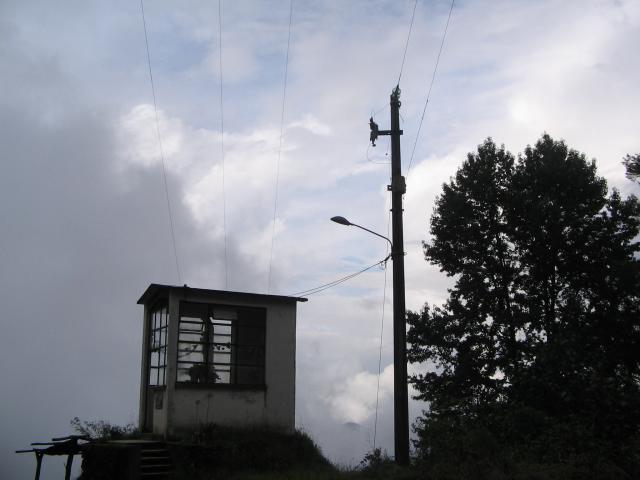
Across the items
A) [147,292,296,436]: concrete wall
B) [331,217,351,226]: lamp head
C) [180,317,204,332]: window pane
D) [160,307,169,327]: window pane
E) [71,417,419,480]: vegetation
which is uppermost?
[331,217,351,226]: lamp head

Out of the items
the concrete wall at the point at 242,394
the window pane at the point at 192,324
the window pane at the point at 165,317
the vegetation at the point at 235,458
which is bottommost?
the vegetation at the point at 235,458

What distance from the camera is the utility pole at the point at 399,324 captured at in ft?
46.2

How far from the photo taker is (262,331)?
20.4m

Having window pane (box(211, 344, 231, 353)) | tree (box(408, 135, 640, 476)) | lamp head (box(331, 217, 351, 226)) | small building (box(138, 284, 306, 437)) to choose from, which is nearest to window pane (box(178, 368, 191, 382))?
small building (box(138, 284, 306, 437))

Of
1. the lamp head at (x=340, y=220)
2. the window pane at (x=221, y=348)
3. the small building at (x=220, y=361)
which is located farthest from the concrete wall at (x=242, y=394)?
the lamp head at (x=340, y=220)

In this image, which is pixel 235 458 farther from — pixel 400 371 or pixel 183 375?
pixel 400 371

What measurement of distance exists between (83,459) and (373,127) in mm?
12898

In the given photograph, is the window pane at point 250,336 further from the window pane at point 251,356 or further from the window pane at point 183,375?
the window pane at point 183,375

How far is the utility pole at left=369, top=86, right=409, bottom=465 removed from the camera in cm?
1409

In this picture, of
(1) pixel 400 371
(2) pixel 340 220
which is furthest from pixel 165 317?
(1) pixel 400 371

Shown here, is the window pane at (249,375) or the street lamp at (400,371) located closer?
the street lamp at (400,371)

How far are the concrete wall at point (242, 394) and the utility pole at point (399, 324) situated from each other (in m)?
6.41

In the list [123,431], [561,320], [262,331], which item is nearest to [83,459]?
[123,431]

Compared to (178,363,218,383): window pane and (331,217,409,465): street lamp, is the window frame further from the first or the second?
(331,217,409,465): street lamp
